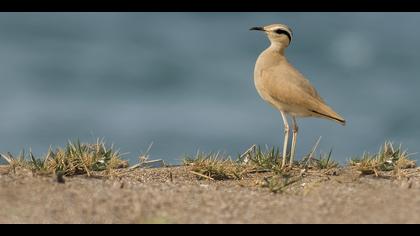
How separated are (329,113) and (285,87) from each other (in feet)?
2.28

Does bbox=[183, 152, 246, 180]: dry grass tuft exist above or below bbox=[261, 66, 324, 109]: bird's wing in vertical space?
below

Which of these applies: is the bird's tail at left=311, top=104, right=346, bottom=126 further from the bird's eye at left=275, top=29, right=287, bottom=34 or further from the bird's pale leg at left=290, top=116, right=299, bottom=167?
the bird's eye at left=275, top=29, right=287, bottom=34

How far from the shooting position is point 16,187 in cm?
680

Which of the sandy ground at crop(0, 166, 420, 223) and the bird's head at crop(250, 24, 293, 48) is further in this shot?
the bird's head at crop(250, 24, 293, 48)

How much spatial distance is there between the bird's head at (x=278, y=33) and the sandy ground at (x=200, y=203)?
8.46ft

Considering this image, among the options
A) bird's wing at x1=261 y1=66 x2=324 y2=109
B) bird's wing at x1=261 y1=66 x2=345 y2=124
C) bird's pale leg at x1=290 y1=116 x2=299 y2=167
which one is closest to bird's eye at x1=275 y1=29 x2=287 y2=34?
bird's wing at x1=261 y1=66 x2=324 y2=109

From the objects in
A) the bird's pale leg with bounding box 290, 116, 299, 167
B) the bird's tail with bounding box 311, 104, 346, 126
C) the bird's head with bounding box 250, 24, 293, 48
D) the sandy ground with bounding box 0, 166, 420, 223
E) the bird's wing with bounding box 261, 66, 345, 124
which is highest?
the bird's head with bounding box 250, 24, 293, 48

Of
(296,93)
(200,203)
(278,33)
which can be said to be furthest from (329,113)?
(200,203)

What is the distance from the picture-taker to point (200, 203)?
6324 mm

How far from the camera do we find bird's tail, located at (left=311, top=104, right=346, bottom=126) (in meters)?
8.48

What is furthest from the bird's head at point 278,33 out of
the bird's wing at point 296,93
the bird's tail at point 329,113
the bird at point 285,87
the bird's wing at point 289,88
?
the bird's tail at point 329,113

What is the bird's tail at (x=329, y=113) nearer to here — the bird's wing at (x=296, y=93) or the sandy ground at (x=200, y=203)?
the bird's wing at (x=296, y=93)
